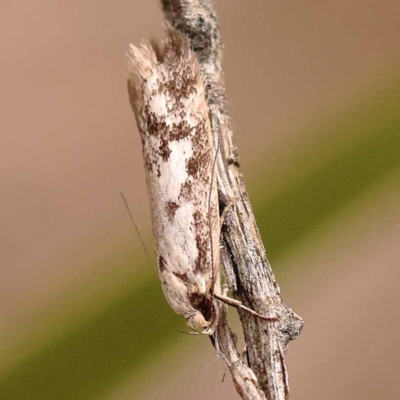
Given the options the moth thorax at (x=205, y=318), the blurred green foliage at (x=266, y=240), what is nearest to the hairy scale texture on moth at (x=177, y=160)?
the moth thorax at (x=205, y=318)

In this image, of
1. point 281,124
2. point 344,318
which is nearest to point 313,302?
point 344,318

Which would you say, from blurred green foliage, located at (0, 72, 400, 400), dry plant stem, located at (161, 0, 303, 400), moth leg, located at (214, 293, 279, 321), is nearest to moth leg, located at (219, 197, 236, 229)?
dry plant stem, located at (161, 0, 303, 400)

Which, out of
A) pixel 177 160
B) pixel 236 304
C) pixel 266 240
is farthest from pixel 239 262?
pixel 266 240

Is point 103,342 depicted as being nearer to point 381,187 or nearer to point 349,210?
point 349,210

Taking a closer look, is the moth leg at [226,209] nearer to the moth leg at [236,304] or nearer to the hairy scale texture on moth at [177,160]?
the hairy scale texture on moth at [177,160]

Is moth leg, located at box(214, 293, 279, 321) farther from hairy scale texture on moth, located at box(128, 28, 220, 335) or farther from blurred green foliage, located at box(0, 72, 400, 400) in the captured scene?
blurred green foliage, located at box(0, 72, 400, 400)
